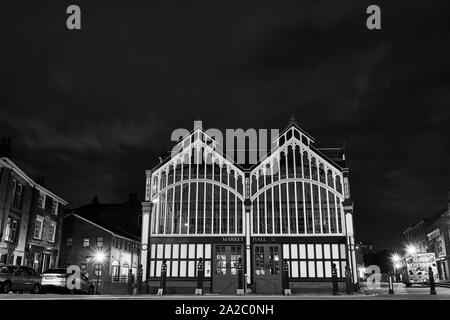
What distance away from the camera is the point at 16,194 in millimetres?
37031

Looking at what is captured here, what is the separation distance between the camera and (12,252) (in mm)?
35656

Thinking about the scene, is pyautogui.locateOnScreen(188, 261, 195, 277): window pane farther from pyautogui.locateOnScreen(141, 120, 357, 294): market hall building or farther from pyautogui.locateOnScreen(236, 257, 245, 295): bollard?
pyautogui.locateOnScreen(236, 257, 245, 295): bollard

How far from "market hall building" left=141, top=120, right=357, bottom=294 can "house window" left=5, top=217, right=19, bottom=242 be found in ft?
44.3

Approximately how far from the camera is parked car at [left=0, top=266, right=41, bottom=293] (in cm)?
2247

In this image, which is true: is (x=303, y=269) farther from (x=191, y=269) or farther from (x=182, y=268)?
(x=182, y=268)

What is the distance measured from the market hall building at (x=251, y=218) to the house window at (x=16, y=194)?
1355 centimetres

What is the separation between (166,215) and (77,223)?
22.1 metres

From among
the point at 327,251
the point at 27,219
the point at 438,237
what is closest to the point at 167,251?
the point at 327,251

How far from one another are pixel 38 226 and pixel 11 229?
516 centimetres

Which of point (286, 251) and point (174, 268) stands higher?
point (286, 251)
